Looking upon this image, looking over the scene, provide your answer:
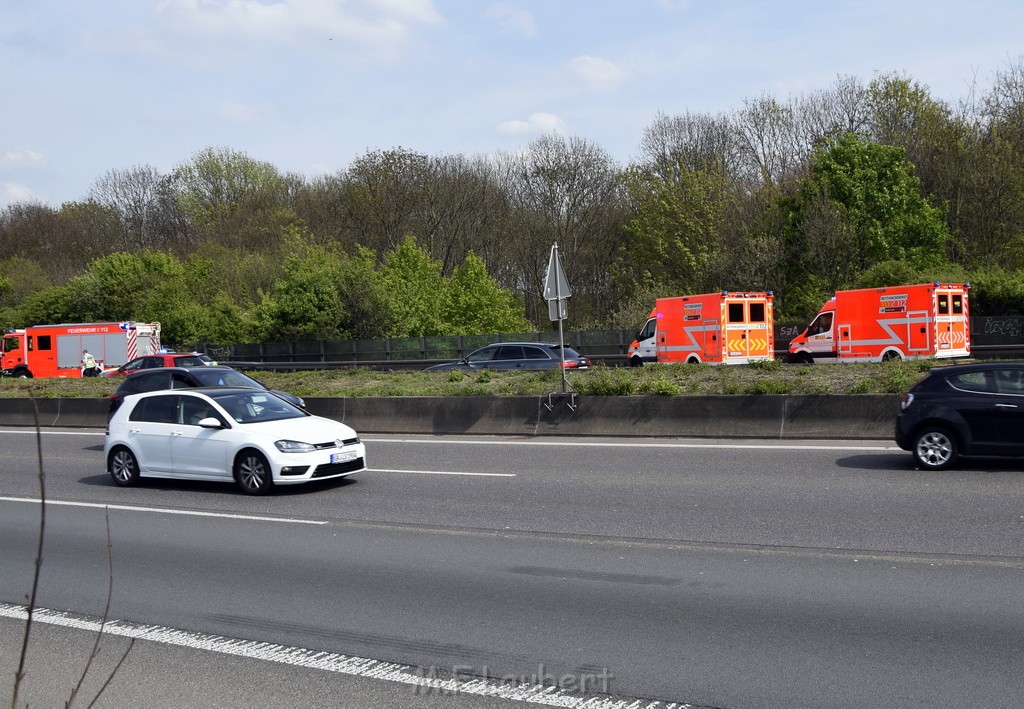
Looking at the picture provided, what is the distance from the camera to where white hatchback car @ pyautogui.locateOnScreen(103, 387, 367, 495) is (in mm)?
13391

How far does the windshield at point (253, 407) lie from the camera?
1421 cm

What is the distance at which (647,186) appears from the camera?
61000 millimetres

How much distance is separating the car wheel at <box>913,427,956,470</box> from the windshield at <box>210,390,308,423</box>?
340 inches

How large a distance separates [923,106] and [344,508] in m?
51.1

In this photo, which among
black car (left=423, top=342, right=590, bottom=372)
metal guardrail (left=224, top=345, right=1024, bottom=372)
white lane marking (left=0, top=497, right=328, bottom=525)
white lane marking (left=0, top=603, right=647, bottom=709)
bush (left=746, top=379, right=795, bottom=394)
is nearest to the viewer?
white lane marking (left=0, top=603, right=647, bottom=709)

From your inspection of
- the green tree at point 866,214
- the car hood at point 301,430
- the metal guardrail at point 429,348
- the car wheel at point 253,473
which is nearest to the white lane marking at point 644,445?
the car hood at point 301,430

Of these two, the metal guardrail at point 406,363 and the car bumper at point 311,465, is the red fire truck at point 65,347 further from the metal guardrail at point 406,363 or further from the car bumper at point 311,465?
the car bumper at point 311,465

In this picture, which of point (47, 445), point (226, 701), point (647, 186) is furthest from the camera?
point (647, 186)

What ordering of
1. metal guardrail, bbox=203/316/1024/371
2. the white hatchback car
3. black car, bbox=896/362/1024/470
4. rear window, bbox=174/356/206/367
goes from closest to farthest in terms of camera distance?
black car, bbox=896/362/1024/470, the white hatchback car, rear window, bbox=174/356/206/367, metal guardrail, bbox=203/316/1024/371

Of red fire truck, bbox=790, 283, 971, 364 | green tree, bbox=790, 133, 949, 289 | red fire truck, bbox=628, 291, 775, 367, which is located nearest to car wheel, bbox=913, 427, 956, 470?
red fire truck, bbox=790, 283, 971, 364

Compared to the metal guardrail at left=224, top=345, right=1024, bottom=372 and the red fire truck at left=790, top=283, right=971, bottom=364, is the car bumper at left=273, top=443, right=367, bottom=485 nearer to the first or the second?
the red fire truck at left=790, top=283, right=971, bottom=364

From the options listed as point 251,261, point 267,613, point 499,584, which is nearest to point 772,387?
point 499,584

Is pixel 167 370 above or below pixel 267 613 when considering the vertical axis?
above

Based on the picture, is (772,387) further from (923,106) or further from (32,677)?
(923,106)
